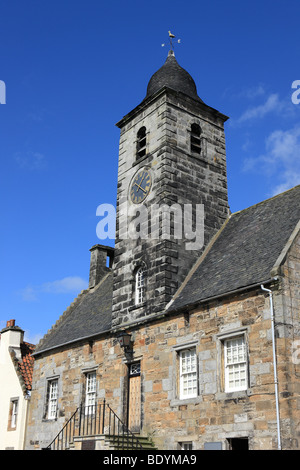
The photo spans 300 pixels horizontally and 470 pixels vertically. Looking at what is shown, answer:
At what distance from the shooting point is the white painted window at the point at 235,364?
14.4m

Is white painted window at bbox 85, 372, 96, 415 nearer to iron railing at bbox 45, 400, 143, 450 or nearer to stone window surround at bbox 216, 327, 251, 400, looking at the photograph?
iron railing at bbox 45, 400, 143, 450

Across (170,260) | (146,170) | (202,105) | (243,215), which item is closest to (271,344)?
(170,260)

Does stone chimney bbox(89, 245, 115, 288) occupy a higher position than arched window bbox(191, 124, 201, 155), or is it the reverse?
arched window bbox(191, 124, 201, 155)

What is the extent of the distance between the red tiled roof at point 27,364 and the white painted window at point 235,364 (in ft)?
42.6

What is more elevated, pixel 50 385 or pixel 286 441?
pixel 50 385

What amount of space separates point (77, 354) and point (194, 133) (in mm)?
10167

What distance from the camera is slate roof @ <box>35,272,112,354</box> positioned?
21703 millimetres

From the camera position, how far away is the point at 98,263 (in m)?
27.3

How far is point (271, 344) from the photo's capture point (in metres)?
13.6

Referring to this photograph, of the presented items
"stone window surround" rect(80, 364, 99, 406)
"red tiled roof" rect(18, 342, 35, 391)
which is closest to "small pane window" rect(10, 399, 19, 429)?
"red tiled roof" rect(18, 342, 35, 391)

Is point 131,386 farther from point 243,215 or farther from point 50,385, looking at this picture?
point 243,215

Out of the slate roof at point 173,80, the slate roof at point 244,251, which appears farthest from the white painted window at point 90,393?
the slate roof at point 173,80

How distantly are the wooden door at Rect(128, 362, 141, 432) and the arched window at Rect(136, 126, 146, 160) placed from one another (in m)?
8.58

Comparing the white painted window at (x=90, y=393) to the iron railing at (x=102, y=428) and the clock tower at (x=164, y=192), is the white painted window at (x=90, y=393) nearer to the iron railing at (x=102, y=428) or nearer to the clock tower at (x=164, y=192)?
the iron railing at (x=102, y=428)
